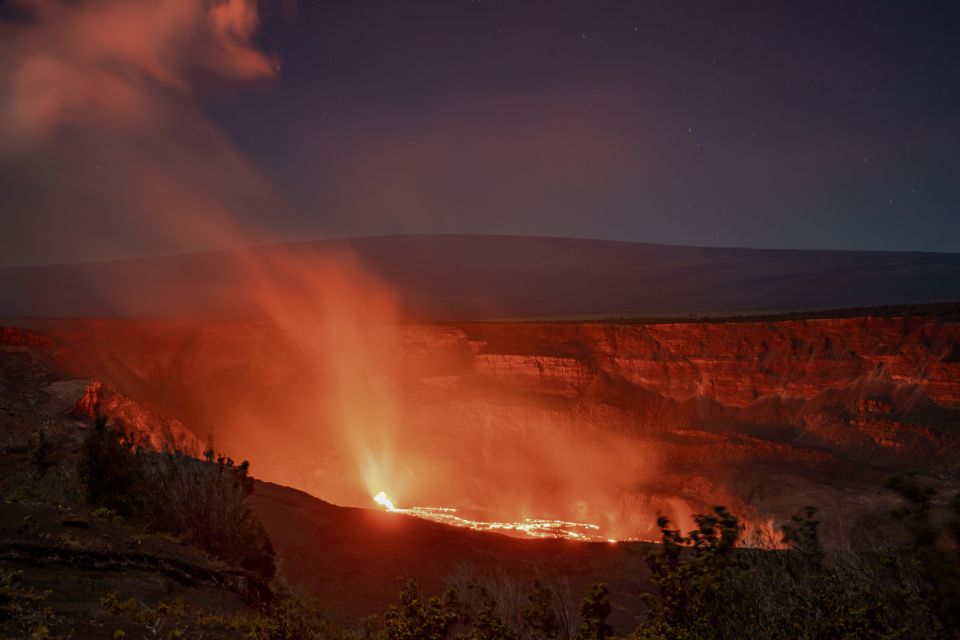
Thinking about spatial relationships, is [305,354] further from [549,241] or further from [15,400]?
[549,241]

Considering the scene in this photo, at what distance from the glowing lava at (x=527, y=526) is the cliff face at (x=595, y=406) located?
4.26ft

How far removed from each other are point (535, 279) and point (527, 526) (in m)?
105

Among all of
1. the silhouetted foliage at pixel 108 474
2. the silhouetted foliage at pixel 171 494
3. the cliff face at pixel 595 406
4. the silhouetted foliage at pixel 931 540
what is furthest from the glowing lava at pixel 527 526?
the silhouetted foliage at pixel 931 540

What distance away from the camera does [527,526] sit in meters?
37.0

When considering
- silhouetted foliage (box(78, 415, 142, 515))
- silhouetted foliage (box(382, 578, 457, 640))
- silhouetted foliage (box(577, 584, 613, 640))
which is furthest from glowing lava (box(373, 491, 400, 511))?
silhouetted foliage (box(577, 584, 613, 640))

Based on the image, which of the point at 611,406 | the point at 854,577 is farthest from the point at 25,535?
the point at 611,406

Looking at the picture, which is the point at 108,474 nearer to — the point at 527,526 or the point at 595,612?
the point at 595,612

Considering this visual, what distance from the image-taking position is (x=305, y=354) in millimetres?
55031

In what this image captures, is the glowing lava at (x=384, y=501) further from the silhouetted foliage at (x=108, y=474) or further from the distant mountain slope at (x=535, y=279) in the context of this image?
the distant mountain slope at (x=535, y=279)

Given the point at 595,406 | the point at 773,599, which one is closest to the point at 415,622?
the point at 773,599

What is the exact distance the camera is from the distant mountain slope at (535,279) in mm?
100000

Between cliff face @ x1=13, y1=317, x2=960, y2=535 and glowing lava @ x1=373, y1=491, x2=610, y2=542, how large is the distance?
4.26ft

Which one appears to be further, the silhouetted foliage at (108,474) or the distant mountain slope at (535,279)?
the distant mountain slope at (535,279)

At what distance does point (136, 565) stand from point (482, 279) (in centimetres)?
13159
